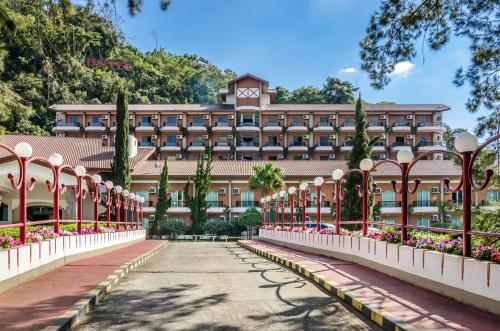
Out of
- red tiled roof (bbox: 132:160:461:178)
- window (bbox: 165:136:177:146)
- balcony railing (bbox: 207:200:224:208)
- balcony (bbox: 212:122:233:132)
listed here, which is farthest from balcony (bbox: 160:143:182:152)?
balcony railing (bbox: 207:200:224:208)

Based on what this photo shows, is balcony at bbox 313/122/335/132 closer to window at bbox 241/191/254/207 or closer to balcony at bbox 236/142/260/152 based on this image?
balcony at bbox 236/142/260/152

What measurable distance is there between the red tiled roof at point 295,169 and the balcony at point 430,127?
13.0m

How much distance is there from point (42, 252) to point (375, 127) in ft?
201

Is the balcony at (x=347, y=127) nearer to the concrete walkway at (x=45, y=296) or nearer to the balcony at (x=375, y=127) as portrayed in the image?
the balcony at (x=375, y=127)

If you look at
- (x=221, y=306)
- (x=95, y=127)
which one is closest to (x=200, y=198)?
(x=95, y=127)

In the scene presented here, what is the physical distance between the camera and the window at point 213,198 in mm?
53281

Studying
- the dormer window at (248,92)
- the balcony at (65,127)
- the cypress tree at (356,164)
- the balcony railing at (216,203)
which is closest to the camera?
the cypress tree at (356,164)

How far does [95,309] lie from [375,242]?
6.55 metres

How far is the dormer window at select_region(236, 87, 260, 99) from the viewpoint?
2724 inches

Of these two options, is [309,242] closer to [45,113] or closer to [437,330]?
[437,330]

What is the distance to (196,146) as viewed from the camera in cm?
6806

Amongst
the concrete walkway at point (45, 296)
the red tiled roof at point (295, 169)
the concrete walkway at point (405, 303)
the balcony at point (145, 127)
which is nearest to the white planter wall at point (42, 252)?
the concrete walkway at point (45, 296)

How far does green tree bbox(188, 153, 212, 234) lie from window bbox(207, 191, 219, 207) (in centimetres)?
195

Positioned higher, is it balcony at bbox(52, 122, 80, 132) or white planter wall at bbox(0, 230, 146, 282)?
balcony at bbox(52, 122, 80, 132)
